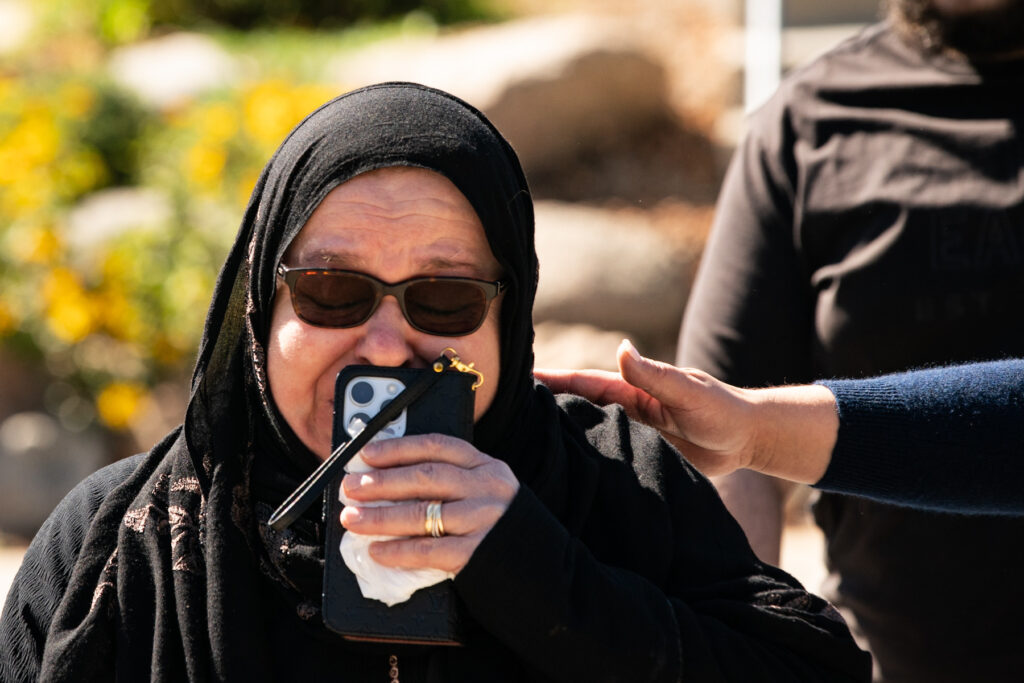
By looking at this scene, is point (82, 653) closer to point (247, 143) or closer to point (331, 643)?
point (331, 643)

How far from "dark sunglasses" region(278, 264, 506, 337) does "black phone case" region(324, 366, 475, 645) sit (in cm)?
15

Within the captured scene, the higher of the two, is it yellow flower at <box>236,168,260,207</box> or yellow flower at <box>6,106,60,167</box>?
yellow flower at <box>6,106,60,167</box>

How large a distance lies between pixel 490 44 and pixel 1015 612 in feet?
22.5

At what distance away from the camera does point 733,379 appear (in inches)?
121

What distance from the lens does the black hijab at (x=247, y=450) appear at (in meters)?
2.05

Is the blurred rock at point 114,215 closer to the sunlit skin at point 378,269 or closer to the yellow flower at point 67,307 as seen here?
the yellow flower at point 67,307

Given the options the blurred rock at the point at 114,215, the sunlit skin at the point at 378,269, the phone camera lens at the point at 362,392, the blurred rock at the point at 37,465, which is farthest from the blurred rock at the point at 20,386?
the phone camera lens at the point at 362,392

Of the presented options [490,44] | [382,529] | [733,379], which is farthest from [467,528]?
[490,44]

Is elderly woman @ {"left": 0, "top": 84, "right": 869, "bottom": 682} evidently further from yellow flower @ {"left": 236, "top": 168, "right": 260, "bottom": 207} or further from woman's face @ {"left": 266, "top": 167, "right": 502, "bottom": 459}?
yellow flower @ {"left": 236, "top": 168, "right": 260, "bottom": 207}

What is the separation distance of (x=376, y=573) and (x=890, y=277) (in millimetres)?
1635

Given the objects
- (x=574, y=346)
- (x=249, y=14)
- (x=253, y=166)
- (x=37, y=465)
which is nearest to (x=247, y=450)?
(x=574, y=346)

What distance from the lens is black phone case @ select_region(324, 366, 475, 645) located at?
6.18 ft

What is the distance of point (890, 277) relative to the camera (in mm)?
2961

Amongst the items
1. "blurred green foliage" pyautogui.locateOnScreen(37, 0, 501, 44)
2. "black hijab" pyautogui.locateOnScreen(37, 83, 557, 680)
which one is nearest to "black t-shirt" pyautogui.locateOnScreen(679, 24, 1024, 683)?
"black hijab" pyautogui.locateOnScreen(37, 83, 557, 680)
